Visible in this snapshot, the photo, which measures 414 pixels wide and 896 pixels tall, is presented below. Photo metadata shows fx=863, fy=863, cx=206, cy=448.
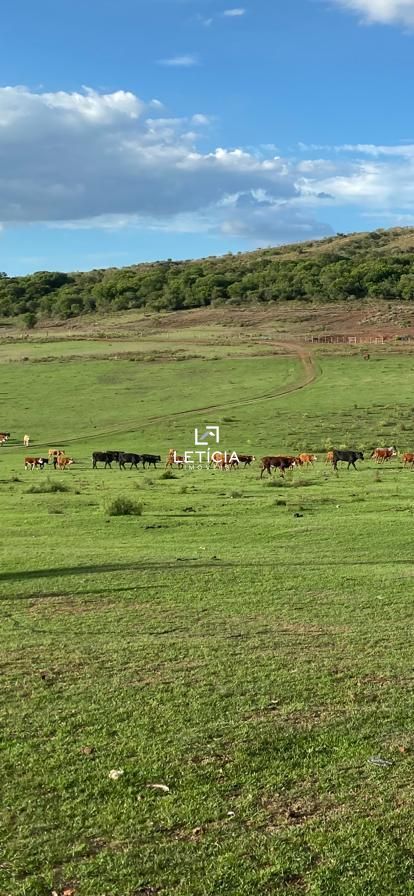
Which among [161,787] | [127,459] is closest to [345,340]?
[127,459]

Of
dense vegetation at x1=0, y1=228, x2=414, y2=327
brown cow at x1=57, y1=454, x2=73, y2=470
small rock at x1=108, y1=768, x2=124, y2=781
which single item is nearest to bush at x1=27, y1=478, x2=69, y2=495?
brown cow at x1=57, y1=454, x2=73, y2=470

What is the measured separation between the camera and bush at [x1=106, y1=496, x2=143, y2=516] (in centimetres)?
2316

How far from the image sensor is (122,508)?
76.4 ft

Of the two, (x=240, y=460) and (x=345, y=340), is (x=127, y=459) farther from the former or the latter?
(x=345, y=340)

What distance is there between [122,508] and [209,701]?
50.8 ft

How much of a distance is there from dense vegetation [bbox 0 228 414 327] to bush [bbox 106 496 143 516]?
81432 mm

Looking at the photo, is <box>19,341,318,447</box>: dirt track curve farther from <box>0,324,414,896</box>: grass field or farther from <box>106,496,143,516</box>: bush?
<box>0,324,414,896</box>: grass field

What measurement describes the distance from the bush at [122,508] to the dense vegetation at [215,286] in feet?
267

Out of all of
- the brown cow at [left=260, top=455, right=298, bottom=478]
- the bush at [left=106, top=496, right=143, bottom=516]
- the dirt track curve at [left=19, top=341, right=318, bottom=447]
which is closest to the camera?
the bush at [left=106, top=496, right=143, bottom=516]

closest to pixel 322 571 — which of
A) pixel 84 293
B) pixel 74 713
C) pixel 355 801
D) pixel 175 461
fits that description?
pixel 74 713

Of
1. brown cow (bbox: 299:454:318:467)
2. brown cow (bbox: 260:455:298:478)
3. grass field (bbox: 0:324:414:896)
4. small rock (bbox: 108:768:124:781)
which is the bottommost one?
brown cow (bbox: 299:454:318:467)

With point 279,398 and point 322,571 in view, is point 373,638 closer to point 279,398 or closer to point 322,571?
point 322,571

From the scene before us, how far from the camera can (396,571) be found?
14898mm

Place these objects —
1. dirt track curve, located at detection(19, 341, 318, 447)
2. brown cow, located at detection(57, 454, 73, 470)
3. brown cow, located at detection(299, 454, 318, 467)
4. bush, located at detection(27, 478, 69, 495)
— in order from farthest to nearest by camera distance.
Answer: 1. dirt track curve, located at detection(19, 341, 318, 447)
2. brown cow, located at detection(57, 454, 73, 470)
3. brown cow, located at detection(299, 454, 318, 467)
4. bush, located at detection(27, 478, 69, 495)
